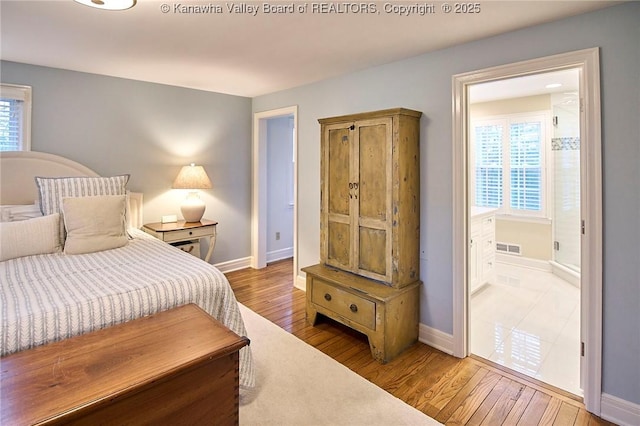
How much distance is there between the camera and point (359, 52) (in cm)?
268

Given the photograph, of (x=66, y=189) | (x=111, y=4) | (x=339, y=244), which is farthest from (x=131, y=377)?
(x=66, y=189)

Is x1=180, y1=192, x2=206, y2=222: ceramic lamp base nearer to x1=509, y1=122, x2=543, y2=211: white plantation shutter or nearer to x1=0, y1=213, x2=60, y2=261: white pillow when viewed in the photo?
x1=0, y1=213, x2=60, y2=261: white pillow

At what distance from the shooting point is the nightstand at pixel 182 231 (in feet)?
11.6

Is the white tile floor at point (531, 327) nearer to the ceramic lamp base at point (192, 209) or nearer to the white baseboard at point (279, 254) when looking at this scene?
the white baseboard at point (279, 254)

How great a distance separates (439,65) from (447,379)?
2.23m

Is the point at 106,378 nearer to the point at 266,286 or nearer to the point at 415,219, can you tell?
the point at 415,219

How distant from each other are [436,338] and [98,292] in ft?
7.55

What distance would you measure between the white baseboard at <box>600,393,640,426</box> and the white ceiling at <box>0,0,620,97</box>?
2.15 metres

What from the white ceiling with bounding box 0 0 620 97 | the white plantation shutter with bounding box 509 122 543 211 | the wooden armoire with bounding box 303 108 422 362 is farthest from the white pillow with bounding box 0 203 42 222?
the white plantation shutter with bounding box 509 122 543 211

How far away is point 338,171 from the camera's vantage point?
9.62 feet

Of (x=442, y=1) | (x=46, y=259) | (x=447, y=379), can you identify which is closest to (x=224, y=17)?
(x=442, y=1)

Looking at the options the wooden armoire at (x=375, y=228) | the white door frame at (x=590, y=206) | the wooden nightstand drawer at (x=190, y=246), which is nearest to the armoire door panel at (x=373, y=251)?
the wooden armoire at (x=375, y=228)

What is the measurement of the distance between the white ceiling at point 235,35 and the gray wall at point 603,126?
0.34 ft

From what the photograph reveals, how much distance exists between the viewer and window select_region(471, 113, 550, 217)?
4.61 m
